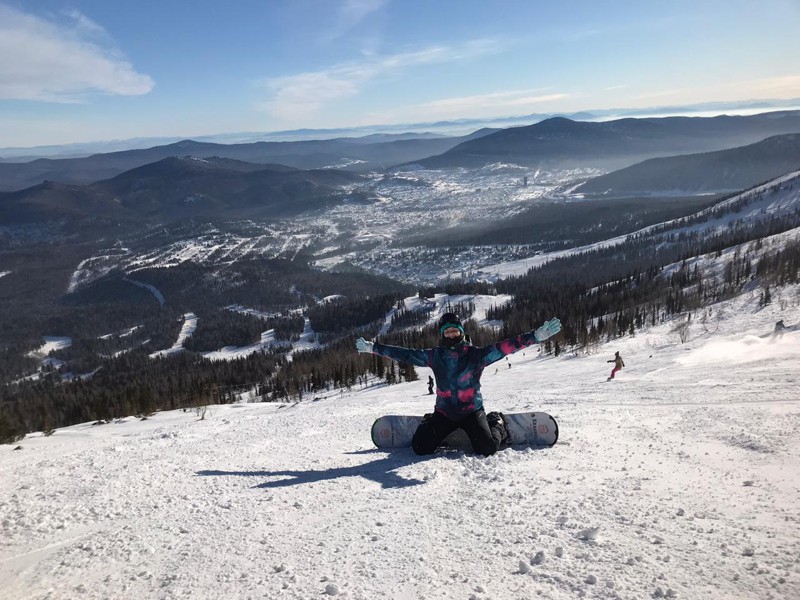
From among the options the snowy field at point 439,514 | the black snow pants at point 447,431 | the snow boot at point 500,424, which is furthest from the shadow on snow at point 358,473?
the snow boot at point 500,424

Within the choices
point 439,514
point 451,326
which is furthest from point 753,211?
point 439,514

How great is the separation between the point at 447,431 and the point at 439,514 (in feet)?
7.46

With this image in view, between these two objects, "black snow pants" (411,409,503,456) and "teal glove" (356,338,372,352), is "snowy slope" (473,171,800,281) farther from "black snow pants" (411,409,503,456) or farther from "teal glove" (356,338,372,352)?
"teal glove" (356,338,372,352)

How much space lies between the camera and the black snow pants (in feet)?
25.2

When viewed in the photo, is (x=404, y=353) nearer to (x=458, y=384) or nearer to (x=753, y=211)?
(x=458, y=384)

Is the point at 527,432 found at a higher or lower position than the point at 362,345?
lower

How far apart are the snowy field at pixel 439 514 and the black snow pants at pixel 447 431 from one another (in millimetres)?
292

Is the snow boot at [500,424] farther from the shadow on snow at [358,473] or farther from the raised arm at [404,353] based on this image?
the raised arm at [404,353]

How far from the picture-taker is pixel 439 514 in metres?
5.73

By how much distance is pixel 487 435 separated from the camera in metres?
7.62

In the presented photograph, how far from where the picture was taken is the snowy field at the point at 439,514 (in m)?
4.31

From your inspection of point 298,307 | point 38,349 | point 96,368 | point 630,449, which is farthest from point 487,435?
point 38,349

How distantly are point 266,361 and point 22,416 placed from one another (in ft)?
127

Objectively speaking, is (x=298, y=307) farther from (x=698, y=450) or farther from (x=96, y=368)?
(x=698, y=450)
